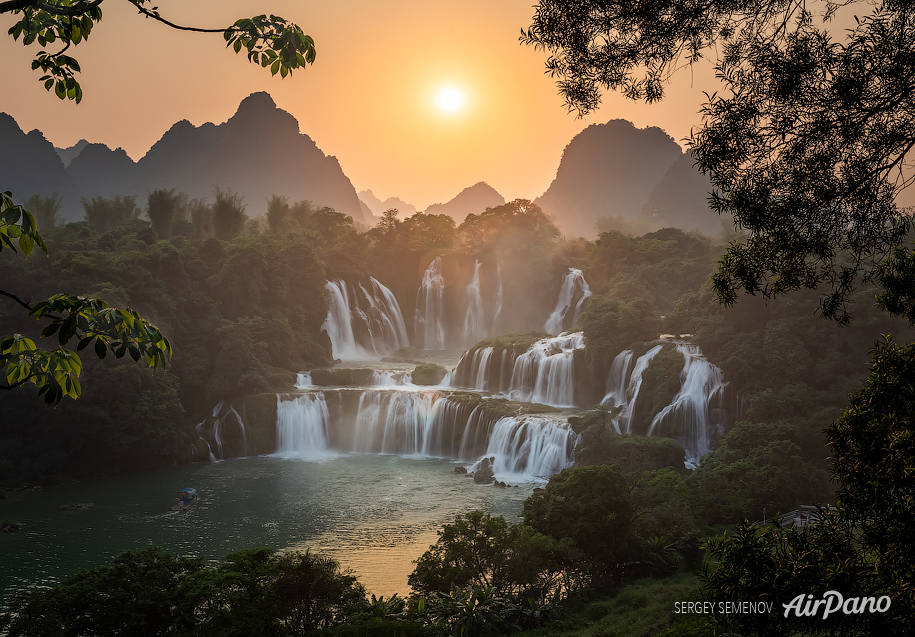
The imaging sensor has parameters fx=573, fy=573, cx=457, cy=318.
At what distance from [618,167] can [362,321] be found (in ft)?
374

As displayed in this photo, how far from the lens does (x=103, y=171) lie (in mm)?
120938

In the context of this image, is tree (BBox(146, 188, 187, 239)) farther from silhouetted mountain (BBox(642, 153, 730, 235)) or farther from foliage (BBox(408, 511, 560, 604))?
silhouetted mountain (BBox(642, 153, 730, 235))

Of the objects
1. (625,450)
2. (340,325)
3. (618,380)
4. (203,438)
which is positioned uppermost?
(340,325)

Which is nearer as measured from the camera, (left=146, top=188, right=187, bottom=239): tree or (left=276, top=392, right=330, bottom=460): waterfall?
(left=276, top=392, right=330, bottom=460): waterfall

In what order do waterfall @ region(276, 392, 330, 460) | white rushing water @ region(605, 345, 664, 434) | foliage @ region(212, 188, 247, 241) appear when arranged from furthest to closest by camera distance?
1. foliage @ region(212, 188, 247, 241)
2. waterfall @ region(276, 392, 330, 460)
3. white rushing water @ region(605, 345, 664, 434)

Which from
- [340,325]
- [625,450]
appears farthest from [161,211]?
[625,450]

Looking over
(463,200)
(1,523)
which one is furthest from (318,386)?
(463,200)

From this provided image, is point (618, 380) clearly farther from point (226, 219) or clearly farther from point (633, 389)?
point (226, 219)

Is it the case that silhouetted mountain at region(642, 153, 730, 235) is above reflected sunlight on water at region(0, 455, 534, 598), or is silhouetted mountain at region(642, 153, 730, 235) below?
above

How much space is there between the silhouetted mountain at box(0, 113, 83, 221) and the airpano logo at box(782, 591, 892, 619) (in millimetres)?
107037

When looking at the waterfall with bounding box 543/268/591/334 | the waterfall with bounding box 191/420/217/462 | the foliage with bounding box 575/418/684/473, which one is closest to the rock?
the foliage with bounding box 575/418/684/473

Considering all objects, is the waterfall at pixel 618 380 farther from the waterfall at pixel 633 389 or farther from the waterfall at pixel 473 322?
the waterfall at pixel 473 322

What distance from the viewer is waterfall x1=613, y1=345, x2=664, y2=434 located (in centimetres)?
2264

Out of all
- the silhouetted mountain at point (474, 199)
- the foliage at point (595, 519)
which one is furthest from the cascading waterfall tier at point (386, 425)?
the silhouetted mountain at point (474, 199)
